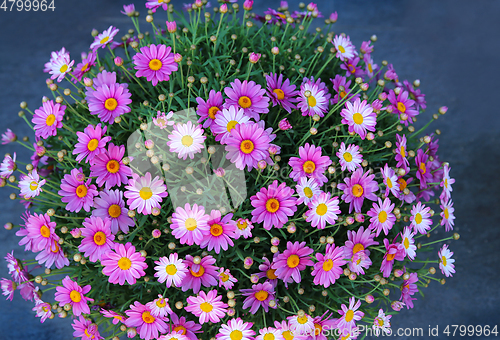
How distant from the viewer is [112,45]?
3.65 feet

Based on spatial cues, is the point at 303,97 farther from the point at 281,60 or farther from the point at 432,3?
the point at 432,3

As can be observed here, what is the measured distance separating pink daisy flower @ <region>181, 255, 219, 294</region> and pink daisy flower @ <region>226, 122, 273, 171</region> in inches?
8.4

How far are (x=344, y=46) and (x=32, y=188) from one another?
0.87m

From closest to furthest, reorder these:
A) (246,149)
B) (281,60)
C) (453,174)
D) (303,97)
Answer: (246,149) → (303,97) → (281,60) → (453,174)

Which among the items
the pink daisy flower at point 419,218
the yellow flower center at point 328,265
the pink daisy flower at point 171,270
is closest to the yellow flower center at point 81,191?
the pink daisy flower at point 171,270

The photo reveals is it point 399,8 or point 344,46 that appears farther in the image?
point 399,8

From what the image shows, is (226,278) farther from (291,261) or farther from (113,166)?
(113,166)

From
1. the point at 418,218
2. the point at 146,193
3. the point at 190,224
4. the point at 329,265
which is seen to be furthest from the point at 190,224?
the point at 418,218

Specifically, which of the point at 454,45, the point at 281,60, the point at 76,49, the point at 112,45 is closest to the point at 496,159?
the point at 454,45

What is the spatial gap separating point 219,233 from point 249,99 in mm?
A: 290

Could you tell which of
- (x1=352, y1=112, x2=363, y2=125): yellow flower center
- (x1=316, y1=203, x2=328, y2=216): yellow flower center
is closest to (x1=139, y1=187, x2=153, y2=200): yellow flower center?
(x1=316, y1=203, x2=328, y2=216): yellow flower center

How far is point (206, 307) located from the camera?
0.82 m

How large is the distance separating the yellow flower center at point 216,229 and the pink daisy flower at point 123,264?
149 millimetres

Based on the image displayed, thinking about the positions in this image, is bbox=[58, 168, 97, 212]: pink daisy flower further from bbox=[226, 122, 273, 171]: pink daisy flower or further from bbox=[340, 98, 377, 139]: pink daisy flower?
bbox=[340, 98, 377, 139]: pink daisy flower
